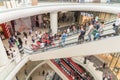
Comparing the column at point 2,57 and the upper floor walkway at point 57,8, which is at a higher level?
the upper floor walkway at point 57,8

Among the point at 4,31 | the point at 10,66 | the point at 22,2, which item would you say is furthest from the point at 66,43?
the point at 4,31

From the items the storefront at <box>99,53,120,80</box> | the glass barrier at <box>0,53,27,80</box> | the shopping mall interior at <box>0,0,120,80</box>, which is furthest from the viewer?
the storefront at <box>99,53,120,80</box>

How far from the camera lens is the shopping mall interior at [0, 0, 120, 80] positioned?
35.3 ft

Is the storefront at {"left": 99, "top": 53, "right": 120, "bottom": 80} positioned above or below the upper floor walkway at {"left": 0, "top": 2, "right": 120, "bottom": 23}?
below

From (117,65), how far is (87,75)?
317 cm

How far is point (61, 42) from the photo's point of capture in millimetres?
12094

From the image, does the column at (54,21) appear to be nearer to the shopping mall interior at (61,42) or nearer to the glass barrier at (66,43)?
the shopping mall interior at (61,42)

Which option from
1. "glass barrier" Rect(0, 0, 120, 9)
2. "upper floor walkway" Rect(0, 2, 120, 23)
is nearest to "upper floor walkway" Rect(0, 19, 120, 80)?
"upper floor walkway" Rect(0, 2, 120, 23)

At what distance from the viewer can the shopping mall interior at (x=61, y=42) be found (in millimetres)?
10773

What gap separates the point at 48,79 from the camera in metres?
18.8

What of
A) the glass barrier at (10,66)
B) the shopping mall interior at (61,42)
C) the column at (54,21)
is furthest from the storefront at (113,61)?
the glass barrier at (10,66)

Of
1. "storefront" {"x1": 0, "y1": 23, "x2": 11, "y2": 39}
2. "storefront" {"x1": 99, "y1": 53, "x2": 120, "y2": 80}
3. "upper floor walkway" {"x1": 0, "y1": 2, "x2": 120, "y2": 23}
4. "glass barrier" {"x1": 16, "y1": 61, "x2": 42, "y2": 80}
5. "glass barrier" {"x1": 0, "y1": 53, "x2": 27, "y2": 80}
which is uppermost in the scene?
"upper floor walkway" {"x1": 0, "y1": 2, "x2": 120, "y2": 23}

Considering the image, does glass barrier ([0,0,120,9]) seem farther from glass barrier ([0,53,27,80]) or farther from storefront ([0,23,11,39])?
glass barrier ([0,53,27,80])

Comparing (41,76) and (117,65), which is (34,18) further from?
(117,65)
